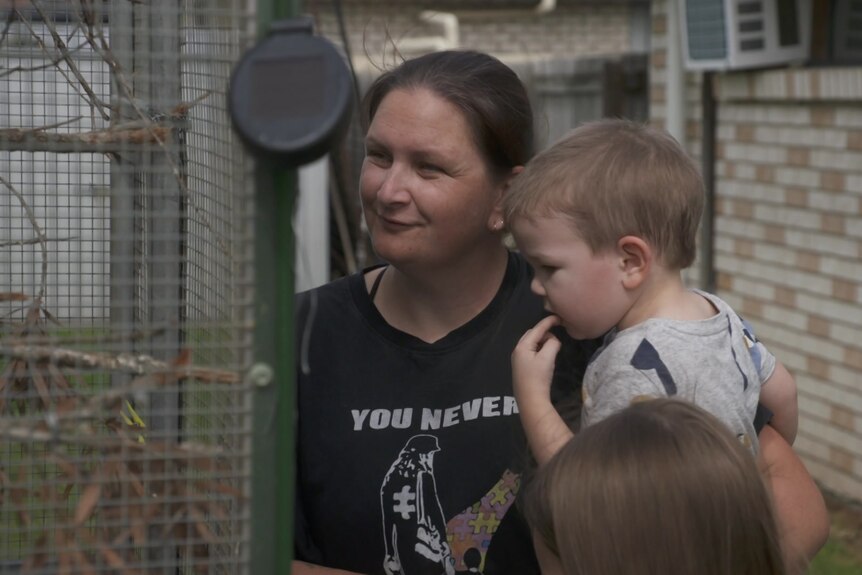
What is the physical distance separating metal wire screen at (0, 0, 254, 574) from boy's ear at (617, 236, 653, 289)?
2.20ft

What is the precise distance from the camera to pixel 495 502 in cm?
220

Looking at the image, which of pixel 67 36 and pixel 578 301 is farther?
pixel 578 301

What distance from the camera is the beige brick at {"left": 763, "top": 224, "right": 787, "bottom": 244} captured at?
19.9 feet

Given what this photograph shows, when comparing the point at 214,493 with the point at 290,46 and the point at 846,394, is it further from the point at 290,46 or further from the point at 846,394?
the point at 846,394

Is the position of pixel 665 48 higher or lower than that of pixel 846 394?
higher

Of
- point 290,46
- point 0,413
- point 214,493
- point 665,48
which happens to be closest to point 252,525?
point 214,493

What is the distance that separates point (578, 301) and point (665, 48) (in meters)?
5.31

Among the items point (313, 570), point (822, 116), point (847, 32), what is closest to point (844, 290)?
point (822, 116)

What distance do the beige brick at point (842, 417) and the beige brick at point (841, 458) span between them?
0.11 meters

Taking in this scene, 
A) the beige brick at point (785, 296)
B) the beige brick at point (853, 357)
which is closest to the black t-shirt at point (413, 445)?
the beige brick at point (853, 357)

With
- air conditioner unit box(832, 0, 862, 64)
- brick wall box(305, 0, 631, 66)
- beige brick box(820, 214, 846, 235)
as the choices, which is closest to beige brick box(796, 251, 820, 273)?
beige brick box(820, 214, 846, 235)

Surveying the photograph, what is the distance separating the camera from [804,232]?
5.86 metres

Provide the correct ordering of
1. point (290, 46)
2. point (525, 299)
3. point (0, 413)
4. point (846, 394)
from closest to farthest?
1. point (290, 46)
2. point (0, 413)
3. point (525, 299)
4. point (846, 394)

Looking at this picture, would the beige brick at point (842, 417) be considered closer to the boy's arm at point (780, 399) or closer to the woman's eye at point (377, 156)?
the boy's arm at point (780, 399)
